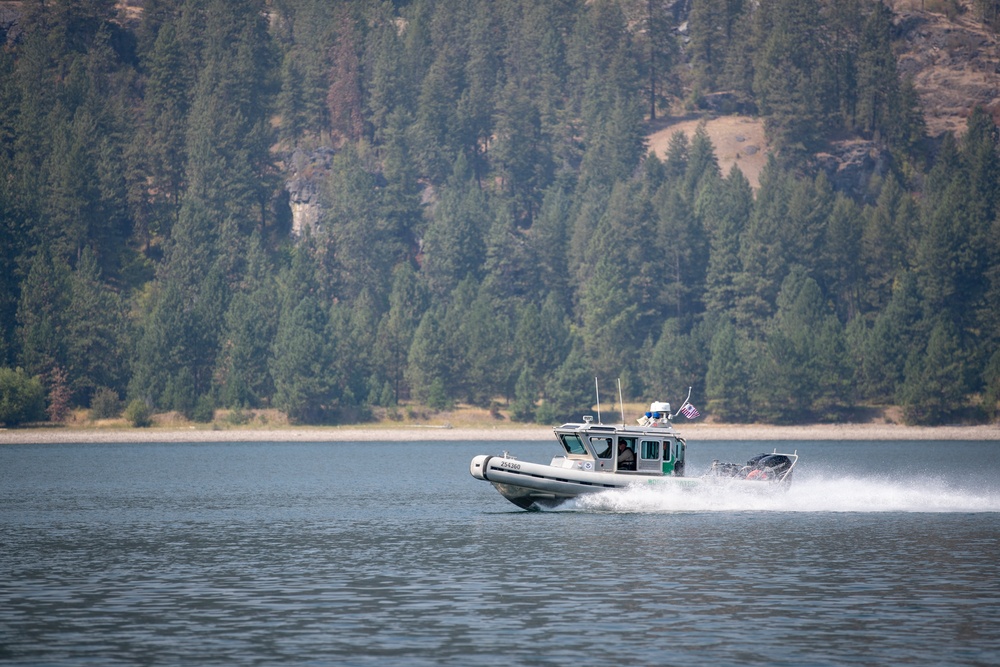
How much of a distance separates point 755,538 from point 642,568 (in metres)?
10.6

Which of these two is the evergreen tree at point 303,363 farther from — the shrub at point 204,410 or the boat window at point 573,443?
the boat window at point 573,443

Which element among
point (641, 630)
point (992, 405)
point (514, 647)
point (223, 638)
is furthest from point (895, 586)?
point (992, 405)

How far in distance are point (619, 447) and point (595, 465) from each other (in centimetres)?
145

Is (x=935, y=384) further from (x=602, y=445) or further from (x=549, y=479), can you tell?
(x=549, y=479)

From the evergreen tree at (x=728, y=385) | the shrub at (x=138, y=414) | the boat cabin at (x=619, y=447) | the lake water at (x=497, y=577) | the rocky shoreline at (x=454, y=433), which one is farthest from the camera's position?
the evergreen tree at (x=728, y=385)

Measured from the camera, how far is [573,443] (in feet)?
206

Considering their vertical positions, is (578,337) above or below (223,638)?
above

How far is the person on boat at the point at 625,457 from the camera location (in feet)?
205

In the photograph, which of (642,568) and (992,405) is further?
(992,405)

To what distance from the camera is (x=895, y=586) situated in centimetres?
4259

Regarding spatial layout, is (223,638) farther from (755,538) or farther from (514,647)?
(755,538)

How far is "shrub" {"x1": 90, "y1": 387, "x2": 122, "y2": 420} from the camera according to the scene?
16600 centimetres

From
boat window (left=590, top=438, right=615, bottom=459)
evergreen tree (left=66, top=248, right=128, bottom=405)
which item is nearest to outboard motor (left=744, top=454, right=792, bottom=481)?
boat window (left=590, top=438, right=615, bottom=459)

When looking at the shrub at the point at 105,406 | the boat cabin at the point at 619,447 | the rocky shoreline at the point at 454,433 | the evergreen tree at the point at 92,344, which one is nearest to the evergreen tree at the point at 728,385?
the rocky shoreline at the point at 454,433
